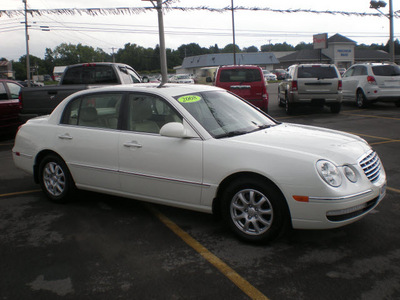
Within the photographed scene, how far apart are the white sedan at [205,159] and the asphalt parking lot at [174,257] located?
0.29m

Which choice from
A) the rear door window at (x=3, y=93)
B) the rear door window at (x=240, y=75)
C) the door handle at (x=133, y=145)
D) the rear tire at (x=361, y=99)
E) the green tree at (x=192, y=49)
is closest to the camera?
the door handle at (x=133, y=145)

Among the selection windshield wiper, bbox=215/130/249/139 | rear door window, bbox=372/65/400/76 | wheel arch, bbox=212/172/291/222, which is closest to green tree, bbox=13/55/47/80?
rear door window, bbox=372/65/400/76

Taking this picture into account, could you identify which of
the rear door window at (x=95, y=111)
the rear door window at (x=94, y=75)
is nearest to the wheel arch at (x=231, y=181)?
the rear door window at (x=95, y=111)

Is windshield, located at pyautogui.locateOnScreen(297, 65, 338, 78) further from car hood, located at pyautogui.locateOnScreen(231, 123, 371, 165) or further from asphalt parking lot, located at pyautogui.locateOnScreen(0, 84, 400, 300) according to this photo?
car hood, located at pyautogui.locateOnScreen(231, 123, 371, 165)

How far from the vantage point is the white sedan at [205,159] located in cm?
376

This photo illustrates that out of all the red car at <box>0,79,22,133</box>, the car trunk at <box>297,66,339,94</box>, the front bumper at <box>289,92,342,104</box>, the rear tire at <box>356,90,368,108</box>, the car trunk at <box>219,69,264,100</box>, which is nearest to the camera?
the red car at <box>0,79,22,133</box>

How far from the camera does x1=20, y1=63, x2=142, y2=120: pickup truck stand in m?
10.6

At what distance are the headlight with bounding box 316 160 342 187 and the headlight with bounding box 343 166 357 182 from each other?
11 cm

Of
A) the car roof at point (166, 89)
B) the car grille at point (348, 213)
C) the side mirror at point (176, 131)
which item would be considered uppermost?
the car roof at point (166, 89)

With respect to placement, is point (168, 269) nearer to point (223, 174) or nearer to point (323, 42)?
point (223, 174)

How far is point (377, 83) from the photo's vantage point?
15.6 m

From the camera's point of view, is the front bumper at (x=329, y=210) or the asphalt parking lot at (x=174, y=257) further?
the front bumper at (x=329, y=210)

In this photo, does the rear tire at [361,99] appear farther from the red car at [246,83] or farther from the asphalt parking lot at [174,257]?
the asphalt parking lot at [174,257]

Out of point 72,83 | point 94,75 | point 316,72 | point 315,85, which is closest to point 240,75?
point 315,85
